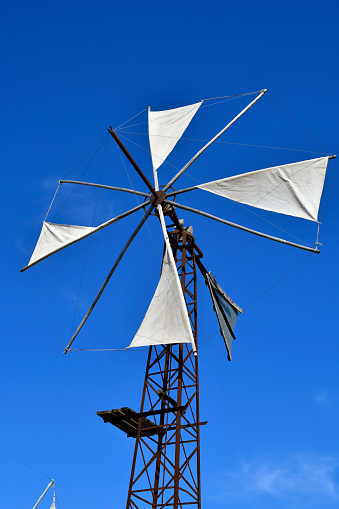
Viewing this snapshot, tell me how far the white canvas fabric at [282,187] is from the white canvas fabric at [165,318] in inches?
112

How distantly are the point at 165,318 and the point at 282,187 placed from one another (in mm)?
5331

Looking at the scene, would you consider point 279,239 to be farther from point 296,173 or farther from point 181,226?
point 181,226

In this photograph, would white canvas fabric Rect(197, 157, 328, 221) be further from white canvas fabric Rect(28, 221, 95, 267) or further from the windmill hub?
white canvas fabric Rect(28, 221, 95, 267)

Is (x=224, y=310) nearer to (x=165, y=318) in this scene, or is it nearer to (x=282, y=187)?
(x=165, y=318)

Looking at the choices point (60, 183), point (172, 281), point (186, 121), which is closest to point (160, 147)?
point (186, 121)

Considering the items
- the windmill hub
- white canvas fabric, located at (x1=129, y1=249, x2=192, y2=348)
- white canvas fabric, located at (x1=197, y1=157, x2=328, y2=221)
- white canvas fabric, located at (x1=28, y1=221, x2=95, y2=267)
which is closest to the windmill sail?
white canvas fabric, located at (x1=129, y1=249, x2=192, y2=348)

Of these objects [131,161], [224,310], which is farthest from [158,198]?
[224,310]

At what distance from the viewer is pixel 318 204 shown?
782 inches

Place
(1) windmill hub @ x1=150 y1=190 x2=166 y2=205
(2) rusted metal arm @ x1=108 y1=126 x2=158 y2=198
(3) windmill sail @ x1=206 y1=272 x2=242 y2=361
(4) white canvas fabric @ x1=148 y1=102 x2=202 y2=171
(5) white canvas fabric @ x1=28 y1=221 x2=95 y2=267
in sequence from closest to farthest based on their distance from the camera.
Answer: (2) rusted metal arm @ x1=108 y1=126 x2=158 y2=198 < (1) windmill hub @ x1=150 y1=190 x2=166 y2=205 < (5) white canvas fabric @ x1=28 y1=221 x2=95 y2=267 < (4) white canvas fabric @ x1=148 y1=102 x2=202 y2=171 < (3) windmill sail @ x1=206 y1=272 x2=242 y2=361

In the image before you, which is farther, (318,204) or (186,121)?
(186,121)

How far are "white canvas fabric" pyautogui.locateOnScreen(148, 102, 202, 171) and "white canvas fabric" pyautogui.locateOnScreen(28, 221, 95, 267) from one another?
3.19 m

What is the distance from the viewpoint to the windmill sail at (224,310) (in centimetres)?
2306

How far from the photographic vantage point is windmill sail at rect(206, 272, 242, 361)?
23062 millimetres

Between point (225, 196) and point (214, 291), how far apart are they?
172 inches
